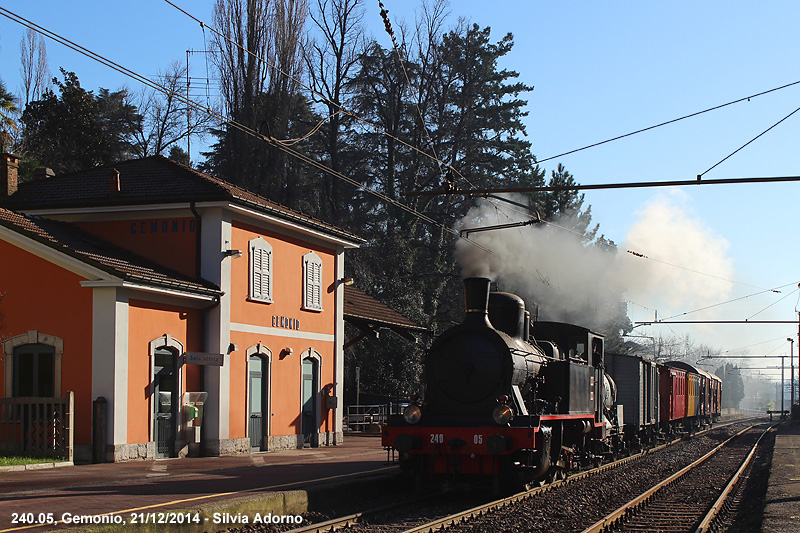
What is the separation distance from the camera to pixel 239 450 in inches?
778

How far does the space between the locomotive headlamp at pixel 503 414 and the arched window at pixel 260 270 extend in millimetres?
8735

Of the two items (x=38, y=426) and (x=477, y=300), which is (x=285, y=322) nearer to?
(x=38, y=426)

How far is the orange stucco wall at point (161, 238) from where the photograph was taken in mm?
19594

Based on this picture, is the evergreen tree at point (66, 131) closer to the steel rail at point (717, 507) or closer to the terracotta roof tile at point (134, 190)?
the terracotta roof tile at point (134, 190)

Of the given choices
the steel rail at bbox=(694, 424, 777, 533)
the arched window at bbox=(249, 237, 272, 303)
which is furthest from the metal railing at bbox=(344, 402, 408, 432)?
the steel rail at bbox=(694, 424, 777, 533)

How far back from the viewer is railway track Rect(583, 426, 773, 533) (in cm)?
1143

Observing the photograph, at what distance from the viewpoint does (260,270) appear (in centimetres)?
2081

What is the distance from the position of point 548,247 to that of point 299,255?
61.9ft

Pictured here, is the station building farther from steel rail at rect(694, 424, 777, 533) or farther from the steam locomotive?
steel rail at rect(694, 424, 777, 533)

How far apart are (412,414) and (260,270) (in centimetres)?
808

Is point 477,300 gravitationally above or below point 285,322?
above

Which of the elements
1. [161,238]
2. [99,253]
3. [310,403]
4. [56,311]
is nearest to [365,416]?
[310,403]

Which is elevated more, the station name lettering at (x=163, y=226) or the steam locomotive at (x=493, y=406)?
the station name lettering at (x=163, y=226)

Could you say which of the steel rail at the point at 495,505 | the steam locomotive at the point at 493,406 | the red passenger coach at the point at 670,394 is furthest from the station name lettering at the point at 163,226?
the red passenger coach at the point at 670,394
